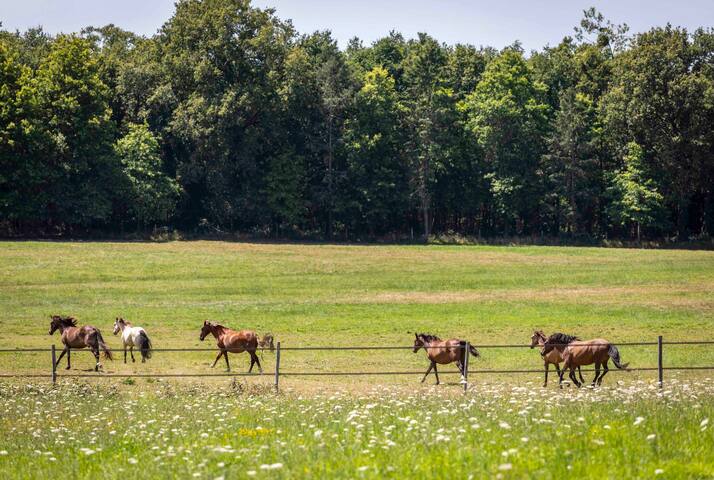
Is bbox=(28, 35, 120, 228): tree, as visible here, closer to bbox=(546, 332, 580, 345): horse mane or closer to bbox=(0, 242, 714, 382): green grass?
bbox=(0, 242, 714, 382): green grass

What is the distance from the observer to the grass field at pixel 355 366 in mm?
11844

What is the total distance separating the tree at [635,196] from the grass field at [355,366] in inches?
450

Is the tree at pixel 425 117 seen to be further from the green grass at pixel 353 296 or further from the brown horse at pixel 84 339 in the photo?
the brown horse at pixel 84 339

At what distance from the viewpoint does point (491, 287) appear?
2143 inches

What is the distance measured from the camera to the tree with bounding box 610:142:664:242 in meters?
90.2

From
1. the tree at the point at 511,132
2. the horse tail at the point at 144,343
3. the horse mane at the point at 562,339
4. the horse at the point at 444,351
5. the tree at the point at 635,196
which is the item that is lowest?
the horse tail at the point at 144,343

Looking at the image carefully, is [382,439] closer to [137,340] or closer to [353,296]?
[137,340]

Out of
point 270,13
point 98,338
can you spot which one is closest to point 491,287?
point 98,338

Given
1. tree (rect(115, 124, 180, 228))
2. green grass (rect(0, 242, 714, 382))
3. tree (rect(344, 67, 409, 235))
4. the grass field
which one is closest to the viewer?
the grass field

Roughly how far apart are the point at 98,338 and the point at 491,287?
99.1ft

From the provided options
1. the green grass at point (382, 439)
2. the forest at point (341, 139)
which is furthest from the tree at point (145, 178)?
the green grass at point (382, 439)

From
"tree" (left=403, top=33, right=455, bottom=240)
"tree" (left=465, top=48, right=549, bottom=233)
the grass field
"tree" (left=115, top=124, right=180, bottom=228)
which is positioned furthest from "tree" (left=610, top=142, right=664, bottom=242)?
"tree" (left=115, top=124, right=180, bottom=228)

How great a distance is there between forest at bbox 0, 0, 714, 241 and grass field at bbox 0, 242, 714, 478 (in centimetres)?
1336

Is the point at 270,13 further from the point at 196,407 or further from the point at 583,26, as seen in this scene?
the point at 196,407
